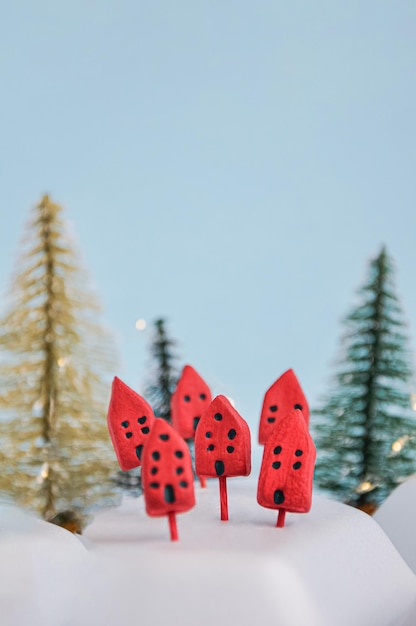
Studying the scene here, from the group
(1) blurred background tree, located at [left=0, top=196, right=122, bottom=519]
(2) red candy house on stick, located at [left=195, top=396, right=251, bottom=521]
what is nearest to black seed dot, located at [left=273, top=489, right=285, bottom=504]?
(2) red candy house on stick, located at [left=195, top=396, right=251, bottom=521]

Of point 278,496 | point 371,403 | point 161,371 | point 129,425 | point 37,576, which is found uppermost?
point 161,371

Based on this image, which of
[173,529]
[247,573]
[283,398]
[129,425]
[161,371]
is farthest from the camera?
[161,371]

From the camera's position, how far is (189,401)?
1963mm

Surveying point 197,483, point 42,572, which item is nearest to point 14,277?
point 197,483

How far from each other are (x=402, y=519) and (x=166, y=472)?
2.45ft

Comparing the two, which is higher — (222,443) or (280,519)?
(222,443)

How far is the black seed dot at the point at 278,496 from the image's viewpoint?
151cm

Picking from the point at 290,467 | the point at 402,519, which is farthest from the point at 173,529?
the point at 402,519

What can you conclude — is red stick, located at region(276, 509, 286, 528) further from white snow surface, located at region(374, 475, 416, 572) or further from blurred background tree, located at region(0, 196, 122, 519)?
blurred background tree, located at region(0, 196, 122, 519)

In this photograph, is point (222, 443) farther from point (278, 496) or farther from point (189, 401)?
point (189, 401)

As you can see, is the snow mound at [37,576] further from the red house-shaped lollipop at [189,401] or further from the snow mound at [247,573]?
the red house-shaped lollipop at [189,401]

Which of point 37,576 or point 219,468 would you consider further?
point 219,468

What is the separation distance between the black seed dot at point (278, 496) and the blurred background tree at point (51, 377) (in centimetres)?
118

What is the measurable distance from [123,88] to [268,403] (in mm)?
1572
